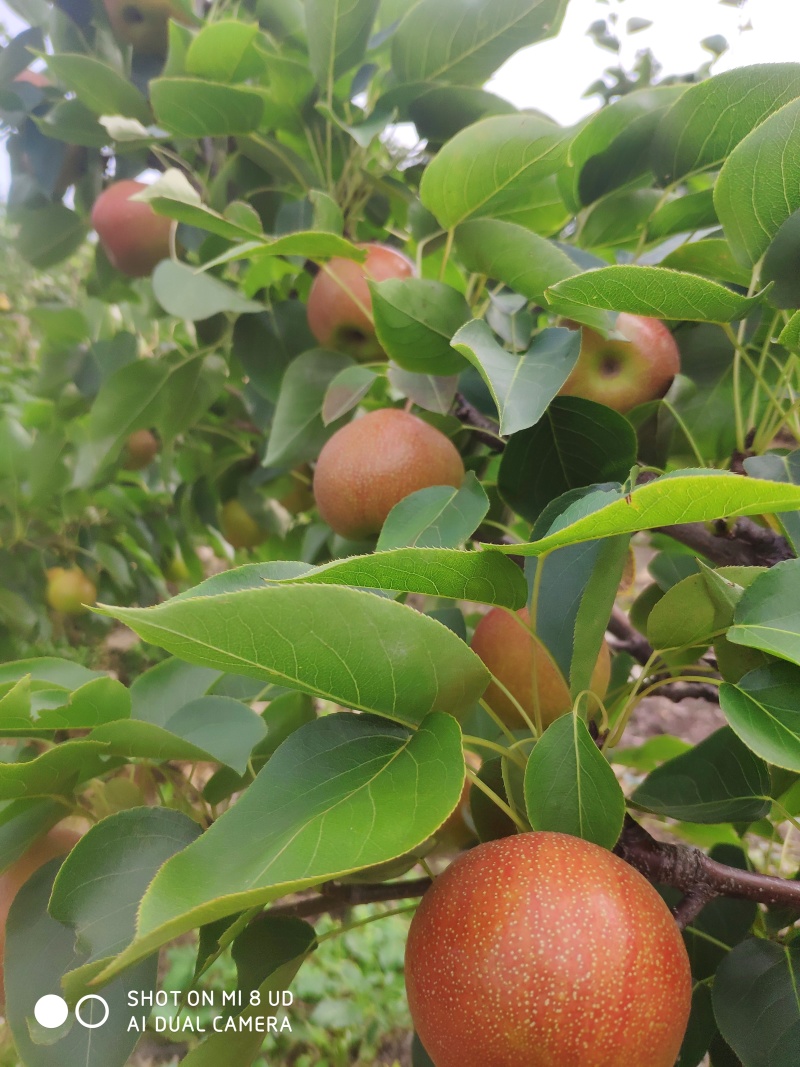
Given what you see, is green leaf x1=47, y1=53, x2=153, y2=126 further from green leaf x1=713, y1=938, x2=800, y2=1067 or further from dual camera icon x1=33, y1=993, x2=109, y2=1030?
green leaf x1=713, y1=938, x2=800, y2=1067

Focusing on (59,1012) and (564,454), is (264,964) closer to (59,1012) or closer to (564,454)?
(59,1012)

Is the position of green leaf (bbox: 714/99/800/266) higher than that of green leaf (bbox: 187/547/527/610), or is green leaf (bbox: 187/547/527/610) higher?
green leaf (bbox: 714/99/800/266)

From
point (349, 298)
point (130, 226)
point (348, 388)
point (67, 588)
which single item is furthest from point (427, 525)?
point (67, 588)

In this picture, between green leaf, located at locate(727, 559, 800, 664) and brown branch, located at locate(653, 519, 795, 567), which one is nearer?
green leaf, located at locate(727, 559, 800, 664)

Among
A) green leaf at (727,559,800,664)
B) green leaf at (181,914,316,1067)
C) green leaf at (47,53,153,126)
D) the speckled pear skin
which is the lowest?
green leaf at (181,914,316,1067)

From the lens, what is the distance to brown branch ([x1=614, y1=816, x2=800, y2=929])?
38 cm

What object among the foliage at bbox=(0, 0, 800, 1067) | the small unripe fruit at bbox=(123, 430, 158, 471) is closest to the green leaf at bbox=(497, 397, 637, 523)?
the foliage at bbox=(0, 0, 800, 1067)

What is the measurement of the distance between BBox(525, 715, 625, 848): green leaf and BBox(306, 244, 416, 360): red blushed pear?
42 centimetres

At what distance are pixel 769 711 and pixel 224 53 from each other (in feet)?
2.31

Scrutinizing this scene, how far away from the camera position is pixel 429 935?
31 cm

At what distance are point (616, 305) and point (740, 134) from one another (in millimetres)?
234

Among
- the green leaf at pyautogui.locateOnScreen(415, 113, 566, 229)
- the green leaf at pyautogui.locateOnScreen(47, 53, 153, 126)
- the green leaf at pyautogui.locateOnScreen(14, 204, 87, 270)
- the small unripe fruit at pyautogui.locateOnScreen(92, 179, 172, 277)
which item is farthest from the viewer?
the green leaf at pyautogui.locateOnScreen(14, 204, 87, 270)

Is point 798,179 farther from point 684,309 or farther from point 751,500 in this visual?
point 751,500

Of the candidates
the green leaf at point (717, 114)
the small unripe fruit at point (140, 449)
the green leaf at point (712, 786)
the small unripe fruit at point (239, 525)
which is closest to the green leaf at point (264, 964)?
the green leaf at point (712, 786)
